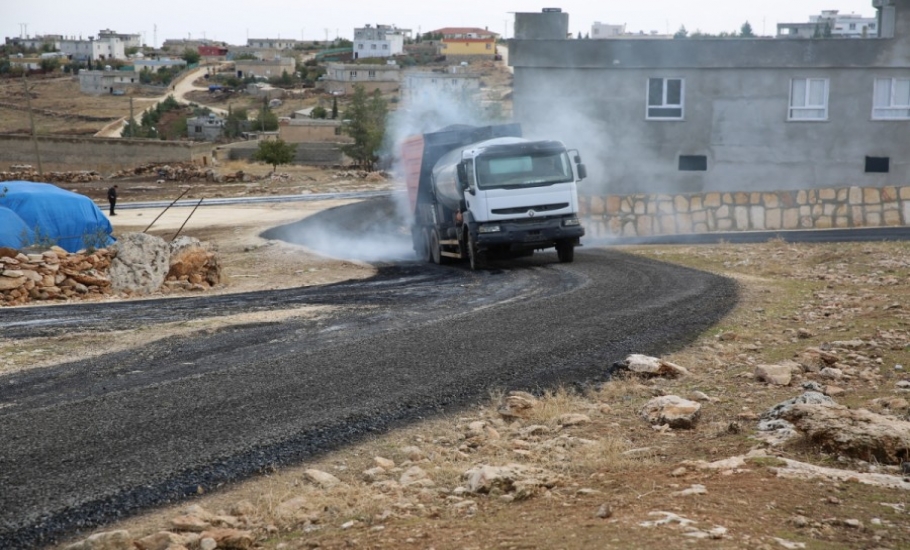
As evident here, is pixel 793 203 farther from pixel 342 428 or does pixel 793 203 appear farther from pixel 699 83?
pixel 342 428

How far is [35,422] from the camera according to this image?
1011 cm

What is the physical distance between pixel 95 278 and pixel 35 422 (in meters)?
12.7

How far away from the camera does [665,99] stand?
36.6m

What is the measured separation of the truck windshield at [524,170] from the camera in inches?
893

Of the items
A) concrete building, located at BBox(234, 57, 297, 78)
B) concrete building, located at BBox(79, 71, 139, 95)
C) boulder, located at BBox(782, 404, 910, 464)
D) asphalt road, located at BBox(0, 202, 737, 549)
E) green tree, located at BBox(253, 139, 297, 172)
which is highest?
concrete building, located at BBox(234, 57, 297, 78)

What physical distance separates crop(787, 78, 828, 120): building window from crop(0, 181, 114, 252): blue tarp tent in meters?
22.8

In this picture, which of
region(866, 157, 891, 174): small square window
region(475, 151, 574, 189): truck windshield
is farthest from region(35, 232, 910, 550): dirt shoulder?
region(866, 157, 891, 174): small square window

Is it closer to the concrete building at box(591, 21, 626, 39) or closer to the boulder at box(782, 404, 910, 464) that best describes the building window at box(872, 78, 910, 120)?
the boulder at box(782, 404, 910, 464)

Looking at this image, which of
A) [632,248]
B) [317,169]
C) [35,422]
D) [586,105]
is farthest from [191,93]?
[35,422]

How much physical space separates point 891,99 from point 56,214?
2717cm

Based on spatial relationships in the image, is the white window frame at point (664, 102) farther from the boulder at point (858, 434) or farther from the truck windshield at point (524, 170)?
the boulder at point (858, 434)

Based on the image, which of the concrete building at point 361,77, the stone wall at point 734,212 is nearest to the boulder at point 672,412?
the stone wall at point 734,212

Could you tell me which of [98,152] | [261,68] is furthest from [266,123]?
[261,68]

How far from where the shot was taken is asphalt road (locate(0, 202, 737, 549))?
28.3ft
